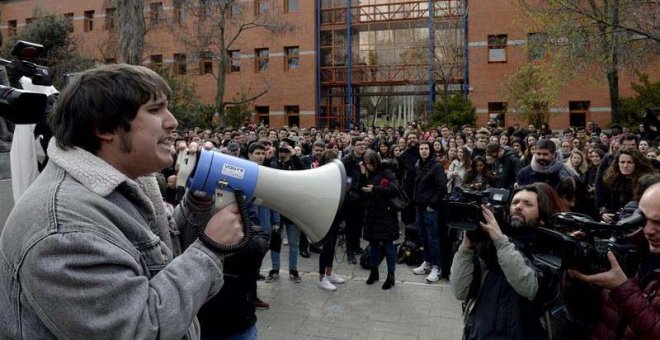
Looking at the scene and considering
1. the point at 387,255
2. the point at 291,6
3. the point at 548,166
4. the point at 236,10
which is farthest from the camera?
the point at 291,6

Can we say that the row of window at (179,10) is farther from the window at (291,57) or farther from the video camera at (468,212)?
the video camera at (468,212)

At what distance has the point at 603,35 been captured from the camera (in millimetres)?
12188

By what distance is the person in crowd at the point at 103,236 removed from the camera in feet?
4.07

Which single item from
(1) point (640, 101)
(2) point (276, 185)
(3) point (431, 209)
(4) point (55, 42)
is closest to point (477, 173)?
(3) point (431, 209)

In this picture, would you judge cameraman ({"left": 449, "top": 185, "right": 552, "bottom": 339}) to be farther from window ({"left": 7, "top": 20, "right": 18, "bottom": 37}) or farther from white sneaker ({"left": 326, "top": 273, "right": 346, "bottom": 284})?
window ({"left": 7, "top": 20, "right": 18, "bottom": 37})

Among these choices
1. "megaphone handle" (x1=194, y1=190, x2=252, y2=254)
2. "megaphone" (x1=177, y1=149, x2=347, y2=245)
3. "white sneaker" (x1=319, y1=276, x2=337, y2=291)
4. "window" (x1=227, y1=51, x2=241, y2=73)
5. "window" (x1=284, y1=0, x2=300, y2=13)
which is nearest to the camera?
"megaphone handle" (x1=194, y1=190, x2=252, y2=254)

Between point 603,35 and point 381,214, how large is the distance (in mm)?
9369

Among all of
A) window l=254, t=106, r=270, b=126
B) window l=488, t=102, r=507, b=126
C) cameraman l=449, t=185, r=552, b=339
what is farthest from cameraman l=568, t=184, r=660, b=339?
window l=254, t=106, r=270, b=126

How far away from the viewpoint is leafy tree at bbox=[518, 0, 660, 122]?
11422mm

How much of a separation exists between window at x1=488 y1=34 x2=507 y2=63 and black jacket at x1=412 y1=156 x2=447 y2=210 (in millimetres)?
18856

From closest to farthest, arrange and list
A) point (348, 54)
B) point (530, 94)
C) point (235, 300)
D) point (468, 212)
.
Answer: point (468, 212) → point (235, 300) → point (530, 94) → point (348, 54)

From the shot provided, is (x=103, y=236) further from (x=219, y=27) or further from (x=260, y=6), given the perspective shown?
(x=260, y=6)

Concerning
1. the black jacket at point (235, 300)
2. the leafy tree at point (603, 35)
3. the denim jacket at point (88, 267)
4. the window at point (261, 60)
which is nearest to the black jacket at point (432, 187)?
the black jacket at point (235, 300)

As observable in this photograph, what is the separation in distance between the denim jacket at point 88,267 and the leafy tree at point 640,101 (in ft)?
72.9
